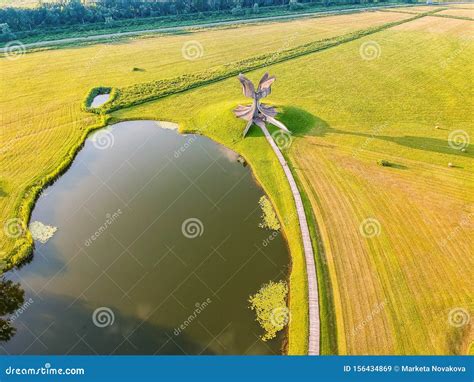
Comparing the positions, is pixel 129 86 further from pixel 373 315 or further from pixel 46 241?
pixel 373 315

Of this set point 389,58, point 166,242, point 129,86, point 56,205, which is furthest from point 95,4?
point 166,242

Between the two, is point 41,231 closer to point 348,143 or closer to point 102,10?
point 348,143

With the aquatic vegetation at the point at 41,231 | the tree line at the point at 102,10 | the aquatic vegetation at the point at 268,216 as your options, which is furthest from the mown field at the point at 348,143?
the tree line at the point at 102,10

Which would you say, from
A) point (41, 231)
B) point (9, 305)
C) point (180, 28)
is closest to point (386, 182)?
point (41, 231)

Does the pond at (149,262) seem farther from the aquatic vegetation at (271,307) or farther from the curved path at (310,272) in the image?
the curved path at (310,272)

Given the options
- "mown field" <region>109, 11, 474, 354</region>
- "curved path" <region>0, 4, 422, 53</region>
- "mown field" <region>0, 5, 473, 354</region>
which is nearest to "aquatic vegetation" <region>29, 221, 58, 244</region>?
"mown field" <region>0, 5, 473, 354</region>

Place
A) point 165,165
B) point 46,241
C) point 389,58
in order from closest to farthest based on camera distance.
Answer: point 46,241
point 165,165
point 389,58
